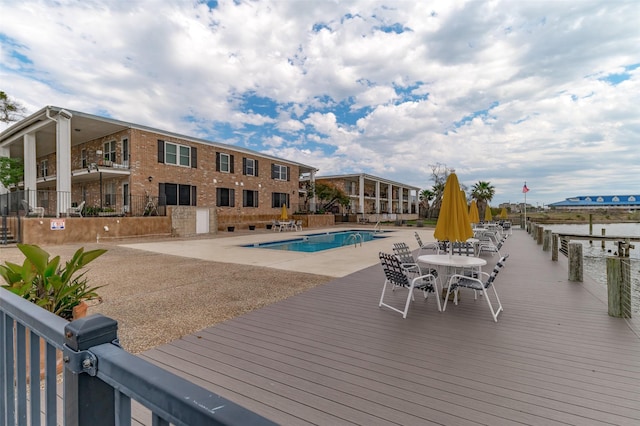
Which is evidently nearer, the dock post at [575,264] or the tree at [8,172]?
the dock post at [575,264]

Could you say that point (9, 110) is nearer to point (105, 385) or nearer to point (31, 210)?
point (31, 210)

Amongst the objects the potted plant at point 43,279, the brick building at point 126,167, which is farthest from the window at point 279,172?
the potted plant at point 43,279

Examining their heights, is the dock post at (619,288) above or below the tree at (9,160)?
below

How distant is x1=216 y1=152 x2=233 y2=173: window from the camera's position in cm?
2349

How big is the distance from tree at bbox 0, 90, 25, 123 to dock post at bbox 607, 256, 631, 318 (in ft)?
113

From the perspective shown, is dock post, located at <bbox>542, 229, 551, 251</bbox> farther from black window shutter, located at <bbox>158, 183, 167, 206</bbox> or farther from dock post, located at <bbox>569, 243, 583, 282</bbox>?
black window shutter, located at <bbox>158, 183, 167, 206</bbox>

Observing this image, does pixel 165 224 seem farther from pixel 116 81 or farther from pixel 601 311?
pixel 601 311

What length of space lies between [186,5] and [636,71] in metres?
14.2

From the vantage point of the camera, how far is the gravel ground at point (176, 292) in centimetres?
423

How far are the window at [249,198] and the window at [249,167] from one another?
1.58 metres

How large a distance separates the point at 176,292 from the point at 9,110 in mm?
28463

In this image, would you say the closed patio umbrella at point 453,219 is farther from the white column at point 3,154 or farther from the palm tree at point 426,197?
the palm tree at point 426,197

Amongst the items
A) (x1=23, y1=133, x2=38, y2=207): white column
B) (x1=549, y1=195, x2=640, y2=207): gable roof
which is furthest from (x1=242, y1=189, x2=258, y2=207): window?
(x1=549, y1=195, x2=640, y2=207): gable roof

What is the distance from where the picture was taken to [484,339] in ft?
12.6
